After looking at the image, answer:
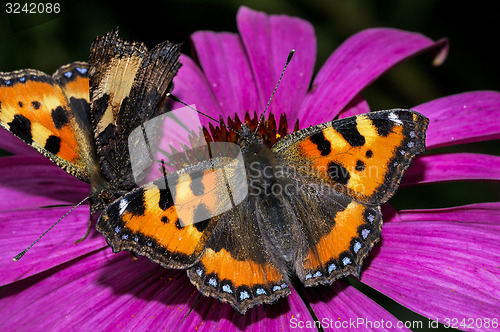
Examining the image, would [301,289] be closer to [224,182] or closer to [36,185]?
[224,182]

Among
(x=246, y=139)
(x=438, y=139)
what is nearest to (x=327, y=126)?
(x=246, y=139)

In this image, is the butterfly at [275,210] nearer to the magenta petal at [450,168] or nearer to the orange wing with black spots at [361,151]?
the orange wing with black spots at [361,151]

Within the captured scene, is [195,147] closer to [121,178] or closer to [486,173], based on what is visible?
[121,178]

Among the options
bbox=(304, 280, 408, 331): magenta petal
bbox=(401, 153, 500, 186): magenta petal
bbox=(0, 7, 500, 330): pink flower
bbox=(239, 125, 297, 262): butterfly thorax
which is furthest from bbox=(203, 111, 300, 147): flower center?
bbox=(304, 280, 408, 331): magenta petal

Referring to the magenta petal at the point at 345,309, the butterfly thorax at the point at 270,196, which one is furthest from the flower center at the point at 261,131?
the magenta petal at the point at 345,309

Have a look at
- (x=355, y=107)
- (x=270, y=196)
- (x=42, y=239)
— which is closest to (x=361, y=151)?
(x=270, y=196)

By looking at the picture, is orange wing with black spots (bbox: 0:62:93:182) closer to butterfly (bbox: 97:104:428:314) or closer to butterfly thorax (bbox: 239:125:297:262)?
butterfly (bbox: 97:104:428:314)
